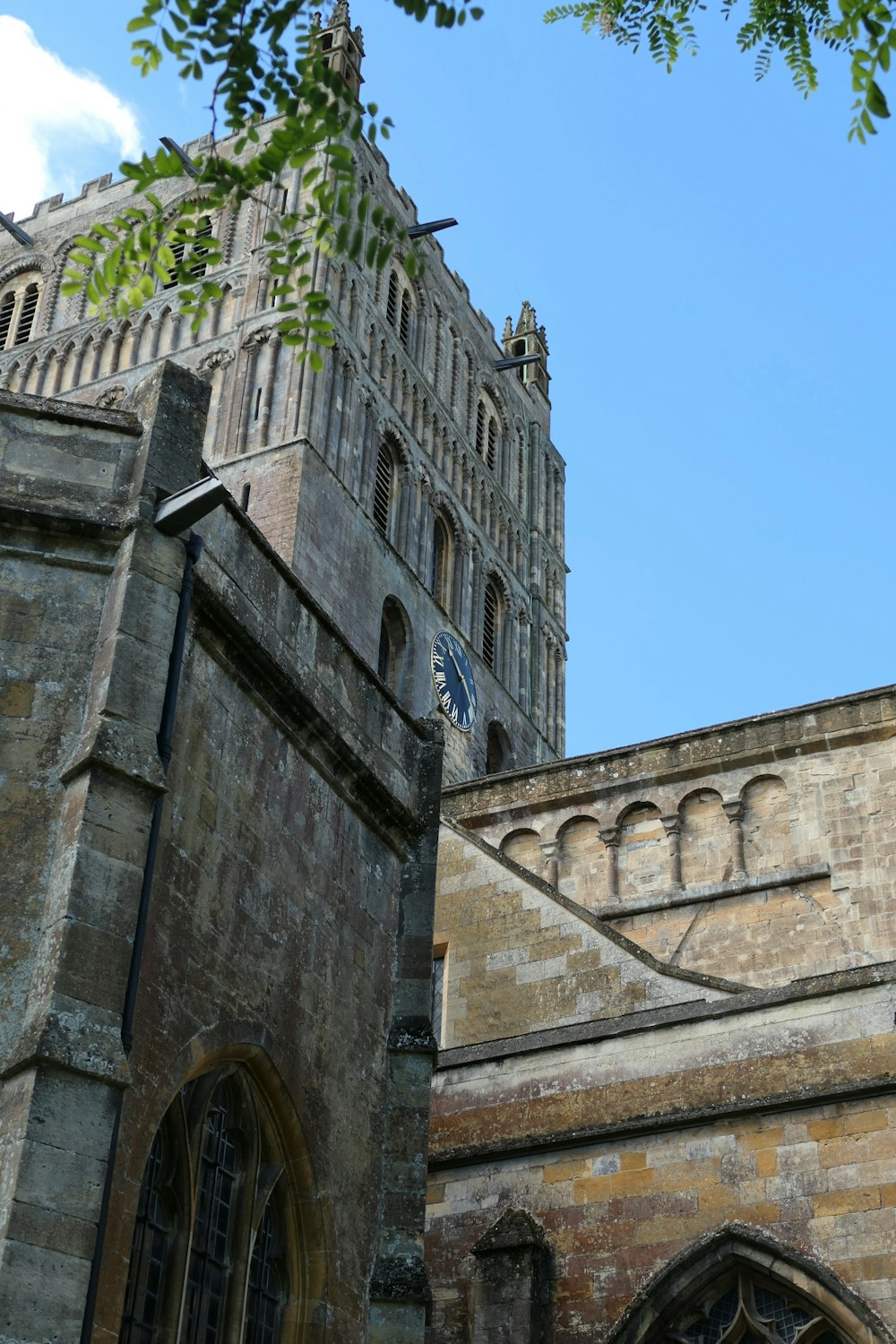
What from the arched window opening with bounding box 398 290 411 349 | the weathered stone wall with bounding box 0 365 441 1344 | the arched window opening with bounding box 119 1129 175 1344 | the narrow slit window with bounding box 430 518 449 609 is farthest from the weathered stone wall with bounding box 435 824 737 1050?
the arched window opening with bounding box 398 290 411 349

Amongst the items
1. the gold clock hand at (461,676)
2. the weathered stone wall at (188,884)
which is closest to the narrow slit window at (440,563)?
the gold clock hand at (461,676)

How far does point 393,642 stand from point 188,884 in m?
28.1

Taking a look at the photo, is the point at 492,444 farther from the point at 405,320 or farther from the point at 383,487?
the point at 383,487

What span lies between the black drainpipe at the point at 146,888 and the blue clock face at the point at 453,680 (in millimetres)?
27746

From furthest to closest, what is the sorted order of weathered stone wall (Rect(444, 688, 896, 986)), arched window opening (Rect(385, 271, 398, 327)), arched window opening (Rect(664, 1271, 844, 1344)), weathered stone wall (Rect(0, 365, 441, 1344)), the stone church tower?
arched window opening (Rect(385, 271, 398, 327)) < the stone church tower < weathered stone wall (Rect(444, 688, 896, 986)) < arched window opening (Rect(664, 1271, 844, 1344)) < weathered stone wall (Rect(0, 365, 441, 1344))

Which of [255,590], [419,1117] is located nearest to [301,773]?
[255,590]

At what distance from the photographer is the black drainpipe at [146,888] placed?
7.56m

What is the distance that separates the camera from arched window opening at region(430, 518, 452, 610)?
39.8m

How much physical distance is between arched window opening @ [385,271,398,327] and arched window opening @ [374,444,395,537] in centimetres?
365

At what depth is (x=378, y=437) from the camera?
3888cm

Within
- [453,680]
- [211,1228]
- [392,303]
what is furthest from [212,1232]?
[392,303]

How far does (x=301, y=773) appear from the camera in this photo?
10477 mm

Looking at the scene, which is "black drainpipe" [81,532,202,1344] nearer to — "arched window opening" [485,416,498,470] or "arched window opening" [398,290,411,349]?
"arched window opening" [398,290,411,349]

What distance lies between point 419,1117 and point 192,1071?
218cm
